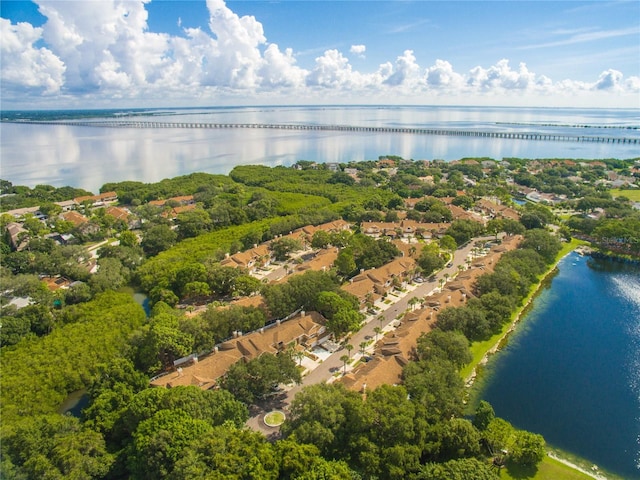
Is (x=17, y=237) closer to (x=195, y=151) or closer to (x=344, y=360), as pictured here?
(x=344, y=360)

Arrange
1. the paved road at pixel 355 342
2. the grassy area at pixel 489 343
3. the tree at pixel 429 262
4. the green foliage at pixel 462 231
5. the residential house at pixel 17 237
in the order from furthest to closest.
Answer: the green foliage at pixel 462 231 < the residential house at pixel 17 237 < the tree at pixel 429 262 < the grassy area at pixel 489 343 < the paved road at pixel 355 342

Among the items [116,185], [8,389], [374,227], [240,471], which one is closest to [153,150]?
[116,185]

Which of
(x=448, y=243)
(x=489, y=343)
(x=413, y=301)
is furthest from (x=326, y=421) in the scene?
(x=448, y=243)

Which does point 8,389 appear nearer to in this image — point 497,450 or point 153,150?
point 497,450

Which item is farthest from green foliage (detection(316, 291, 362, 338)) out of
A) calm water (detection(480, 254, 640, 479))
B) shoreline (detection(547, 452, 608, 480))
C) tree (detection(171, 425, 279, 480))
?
shoreline (detection(547, 452, 608, 480))

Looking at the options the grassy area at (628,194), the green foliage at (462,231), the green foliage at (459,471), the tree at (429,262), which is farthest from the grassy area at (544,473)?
the grassy area at (628,194)

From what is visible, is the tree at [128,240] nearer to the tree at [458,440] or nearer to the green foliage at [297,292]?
the green foliage at [297,292]
